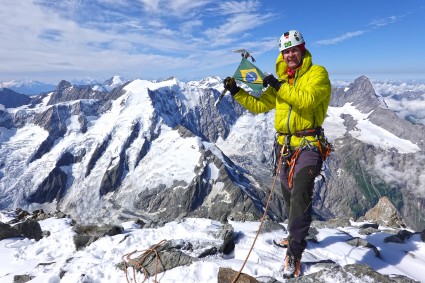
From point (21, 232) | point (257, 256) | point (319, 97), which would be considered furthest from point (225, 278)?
point (21, 232)

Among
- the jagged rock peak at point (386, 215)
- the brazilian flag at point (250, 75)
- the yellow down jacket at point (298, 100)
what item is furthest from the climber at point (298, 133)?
the jagged rock peak at point (386, 215)

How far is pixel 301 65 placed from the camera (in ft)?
32.1

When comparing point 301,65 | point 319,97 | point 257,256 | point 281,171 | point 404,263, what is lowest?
point 404,263

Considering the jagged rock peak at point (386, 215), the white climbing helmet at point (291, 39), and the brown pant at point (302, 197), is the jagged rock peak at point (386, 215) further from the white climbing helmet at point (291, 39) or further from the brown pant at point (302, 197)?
the white climbing helmet at point (291, 39)

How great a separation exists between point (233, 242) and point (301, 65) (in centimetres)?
735

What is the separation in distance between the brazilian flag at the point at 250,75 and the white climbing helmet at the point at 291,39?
1.21m

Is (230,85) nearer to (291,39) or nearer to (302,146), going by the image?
(291,39)

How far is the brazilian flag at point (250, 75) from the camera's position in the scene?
10.4m

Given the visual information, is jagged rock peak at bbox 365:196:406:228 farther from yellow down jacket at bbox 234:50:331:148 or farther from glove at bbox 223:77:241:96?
glove at bbox 223:77:241:96

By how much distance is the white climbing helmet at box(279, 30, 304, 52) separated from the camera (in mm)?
9477

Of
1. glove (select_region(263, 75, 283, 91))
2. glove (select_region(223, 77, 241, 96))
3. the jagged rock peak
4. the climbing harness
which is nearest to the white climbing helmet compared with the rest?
glove (select_region(263, 75, 283, 91))

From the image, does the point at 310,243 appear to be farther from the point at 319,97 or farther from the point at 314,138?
the point at 319,97

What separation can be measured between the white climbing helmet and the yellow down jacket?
1.66ft

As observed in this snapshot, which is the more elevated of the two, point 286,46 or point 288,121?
point 286,46
